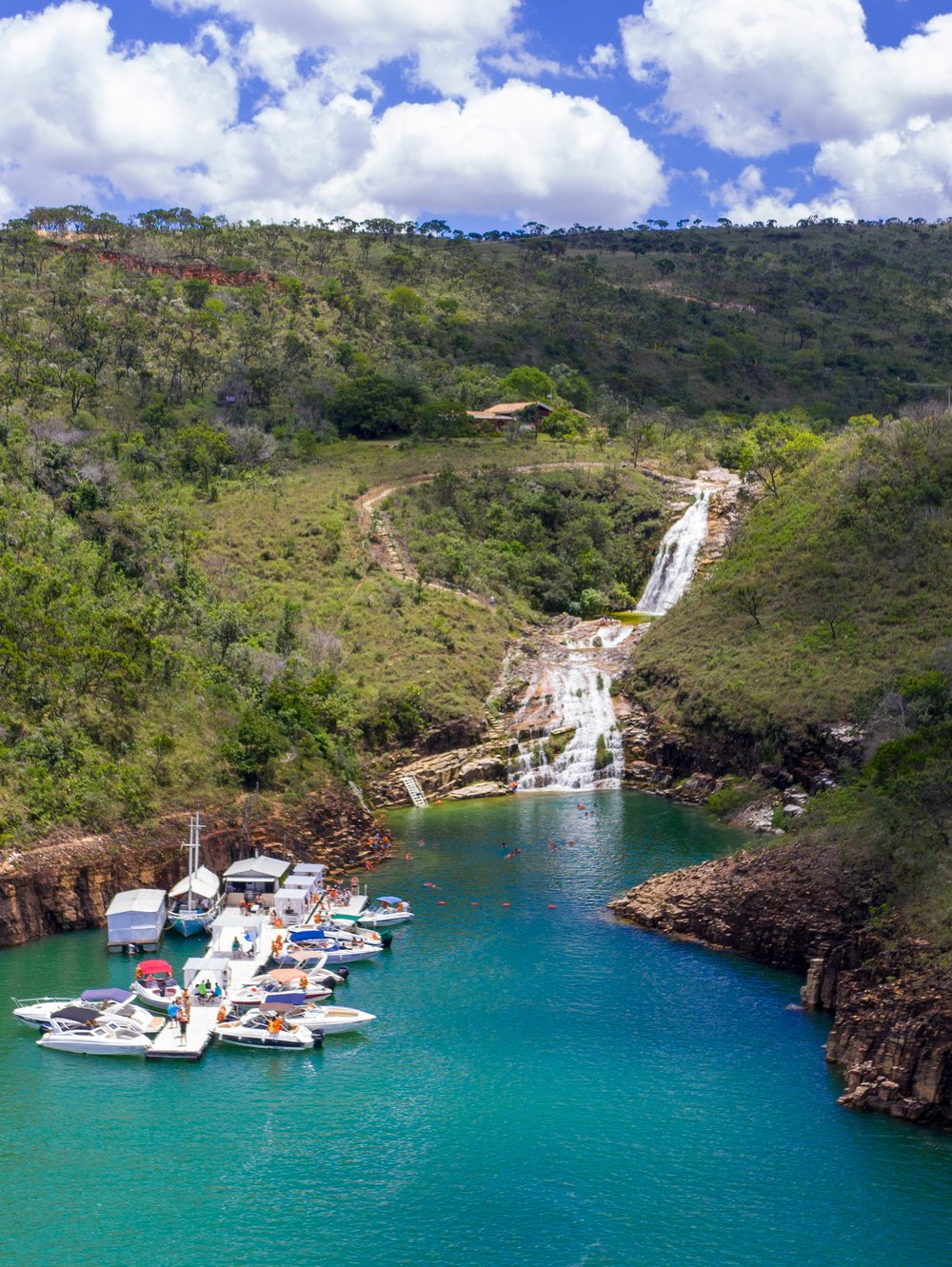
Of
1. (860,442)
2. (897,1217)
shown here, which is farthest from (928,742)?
(860,442)

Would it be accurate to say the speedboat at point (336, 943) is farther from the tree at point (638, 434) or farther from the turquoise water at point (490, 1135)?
the tree at point (638, 434)

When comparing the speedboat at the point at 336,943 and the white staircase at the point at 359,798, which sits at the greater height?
the white staircase at the point at 359,798

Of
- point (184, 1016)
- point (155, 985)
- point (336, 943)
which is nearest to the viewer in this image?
point (184, 1016)

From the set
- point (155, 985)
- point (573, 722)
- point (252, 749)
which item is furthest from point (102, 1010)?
point (573, 722)

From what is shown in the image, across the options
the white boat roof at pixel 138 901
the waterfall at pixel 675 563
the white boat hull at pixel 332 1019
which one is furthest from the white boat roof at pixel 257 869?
the waterfall at pixel 675 563

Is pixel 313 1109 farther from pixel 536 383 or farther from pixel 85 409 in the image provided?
pixel 536 383

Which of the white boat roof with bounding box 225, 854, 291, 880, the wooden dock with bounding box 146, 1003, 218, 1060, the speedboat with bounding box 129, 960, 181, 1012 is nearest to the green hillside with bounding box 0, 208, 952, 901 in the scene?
the white boat roof with bounding box 225, 854, 291, 880

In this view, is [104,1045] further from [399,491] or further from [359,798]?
[399,491]

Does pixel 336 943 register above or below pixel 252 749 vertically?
below
